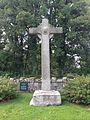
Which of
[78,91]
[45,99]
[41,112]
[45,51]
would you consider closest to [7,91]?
[45,99]

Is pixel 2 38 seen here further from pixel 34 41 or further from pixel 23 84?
pixel 23 84

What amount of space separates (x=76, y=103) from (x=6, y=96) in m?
2.88

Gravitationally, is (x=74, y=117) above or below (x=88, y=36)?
below

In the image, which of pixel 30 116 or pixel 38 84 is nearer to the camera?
pixel 30 116

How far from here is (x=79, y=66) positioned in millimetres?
19203

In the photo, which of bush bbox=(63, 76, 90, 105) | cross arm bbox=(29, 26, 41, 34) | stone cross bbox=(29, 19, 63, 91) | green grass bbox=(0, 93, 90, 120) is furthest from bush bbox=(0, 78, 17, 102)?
cross arm bbox=(29, 26, 41, 34)

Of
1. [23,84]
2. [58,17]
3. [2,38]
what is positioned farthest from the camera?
[2,38]

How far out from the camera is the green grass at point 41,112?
28.9 feet

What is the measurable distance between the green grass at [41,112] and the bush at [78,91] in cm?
39

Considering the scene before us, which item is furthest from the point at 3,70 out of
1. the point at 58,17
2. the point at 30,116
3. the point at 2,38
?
the point at 30,116

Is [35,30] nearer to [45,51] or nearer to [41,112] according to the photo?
[45,51]

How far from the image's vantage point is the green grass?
28.9 ft

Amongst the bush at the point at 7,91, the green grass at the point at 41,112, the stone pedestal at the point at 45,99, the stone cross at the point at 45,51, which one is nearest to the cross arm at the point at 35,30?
the stone cross at the point at 45,51

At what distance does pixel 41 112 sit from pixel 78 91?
2.39 metres
